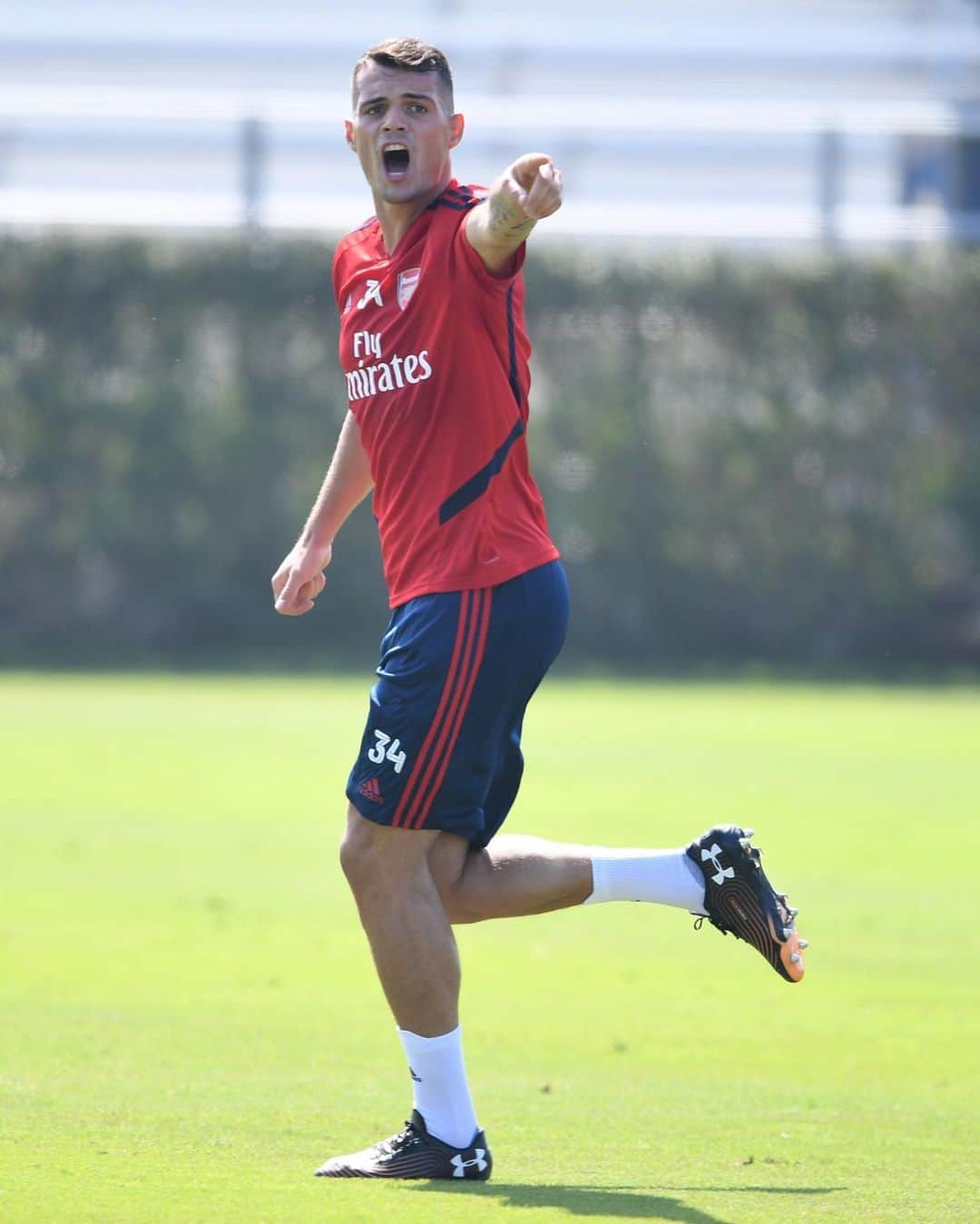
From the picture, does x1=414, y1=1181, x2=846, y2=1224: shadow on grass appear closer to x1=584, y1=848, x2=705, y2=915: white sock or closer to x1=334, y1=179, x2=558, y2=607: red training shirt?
x1=584, y1=848, x2=705, y2=915: white sock

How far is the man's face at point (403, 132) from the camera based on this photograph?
436cm

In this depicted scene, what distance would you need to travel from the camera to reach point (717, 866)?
4.68 metres

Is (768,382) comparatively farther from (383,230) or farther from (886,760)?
(383,230)

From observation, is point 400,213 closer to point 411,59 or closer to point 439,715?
point 411,59

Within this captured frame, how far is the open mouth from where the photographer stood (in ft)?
14.3

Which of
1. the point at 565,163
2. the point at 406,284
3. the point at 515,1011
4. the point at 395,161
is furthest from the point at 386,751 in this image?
the point at 565,163

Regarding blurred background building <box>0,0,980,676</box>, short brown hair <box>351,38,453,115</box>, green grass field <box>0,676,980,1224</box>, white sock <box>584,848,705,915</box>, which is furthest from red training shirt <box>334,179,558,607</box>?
blurred background building <box>0,0,980,676</box>

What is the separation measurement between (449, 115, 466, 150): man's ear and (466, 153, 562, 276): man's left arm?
0.41 metres

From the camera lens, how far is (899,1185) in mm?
4188

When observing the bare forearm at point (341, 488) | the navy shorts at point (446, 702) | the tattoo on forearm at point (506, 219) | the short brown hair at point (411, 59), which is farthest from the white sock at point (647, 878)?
the short brown hair at point (411, 59)

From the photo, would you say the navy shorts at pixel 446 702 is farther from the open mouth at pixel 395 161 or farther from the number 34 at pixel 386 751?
the open mouth at pixel 395 161

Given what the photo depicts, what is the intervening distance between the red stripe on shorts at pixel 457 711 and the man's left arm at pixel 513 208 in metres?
0.78

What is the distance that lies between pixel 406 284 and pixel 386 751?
3.44 ft

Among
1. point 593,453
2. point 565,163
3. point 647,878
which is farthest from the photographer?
point 565,163
